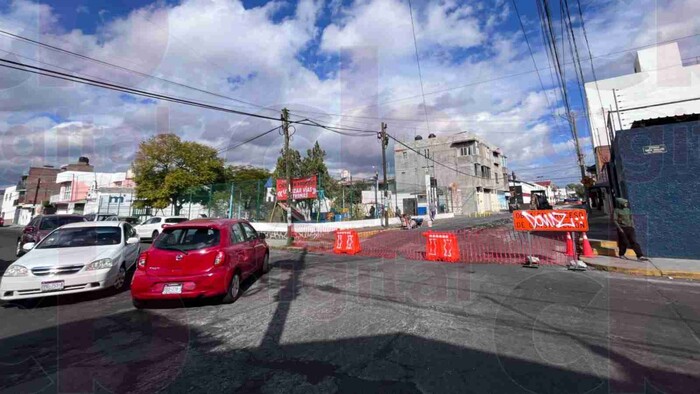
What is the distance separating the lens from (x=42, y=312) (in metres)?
5.80

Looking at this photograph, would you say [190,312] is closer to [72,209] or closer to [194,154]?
[194,154]

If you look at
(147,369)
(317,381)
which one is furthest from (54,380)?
Answer: (317,381)

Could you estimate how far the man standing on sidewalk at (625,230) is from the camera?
8.95m

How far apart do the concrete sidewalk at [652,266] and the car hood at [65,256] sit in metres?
11.7

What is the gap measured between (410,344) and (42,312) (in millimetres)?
6368

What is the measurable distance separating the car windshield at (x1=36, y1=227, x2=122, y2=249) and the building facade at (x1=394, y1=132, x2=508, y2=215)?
1648 inches

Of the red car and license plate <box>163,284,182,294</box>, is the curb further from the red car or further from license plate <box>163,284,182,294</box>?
license plate <box>163,284,182,294</box>

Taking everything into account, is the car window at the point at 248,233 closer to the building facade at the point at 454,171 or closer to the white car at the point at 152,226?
the white car at the point at 152,226

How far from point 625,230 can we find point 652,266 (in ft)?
4.03

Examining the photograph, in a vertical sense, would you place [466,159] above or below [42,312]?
above

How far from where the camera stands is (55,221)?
13.2 metres

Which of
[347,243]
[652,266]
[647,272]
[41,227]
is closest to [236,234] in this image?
[347,243]

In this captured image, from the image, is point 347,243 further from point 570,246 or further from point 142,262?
point 142,262

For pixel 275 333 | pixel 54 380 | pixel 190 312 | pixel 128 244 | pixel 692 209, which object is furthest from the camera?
pixel 692 209
